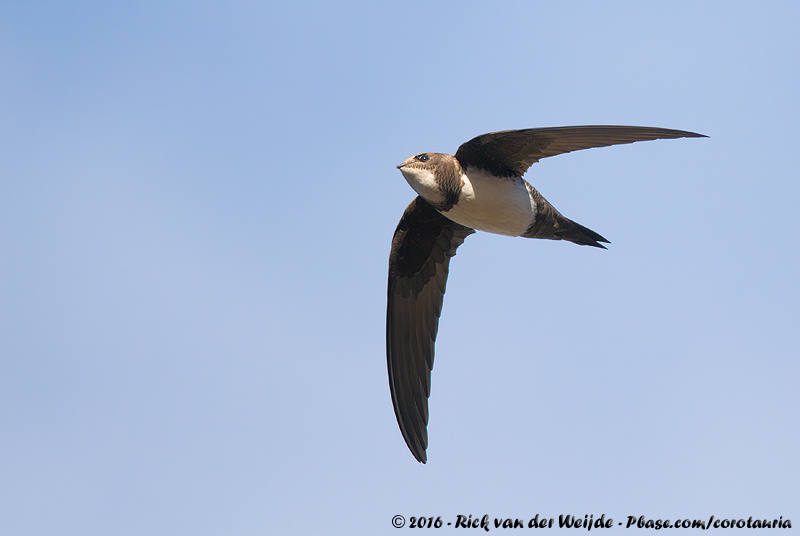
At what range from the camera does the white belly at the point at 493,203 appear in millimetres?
9359

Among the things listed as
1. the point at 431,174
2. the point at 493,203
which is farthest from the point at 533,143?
the point at 431,174

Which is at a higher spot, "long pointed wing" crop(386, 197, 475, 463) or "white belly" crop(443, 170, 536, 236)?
"white belly" crop(443, 170, 536, 236)

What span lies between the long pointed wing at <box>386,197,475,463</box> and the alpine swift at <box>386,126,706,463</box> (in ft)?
0.04

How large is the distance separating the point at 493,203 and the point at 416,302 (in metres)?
2.16

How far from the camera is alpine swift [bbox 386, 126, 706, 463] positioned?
29.2 feet

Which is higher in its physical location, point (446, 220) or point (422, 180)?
point (422, 180)

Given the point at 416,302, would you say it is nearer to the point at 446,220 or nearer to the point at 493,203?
the point at 446,220

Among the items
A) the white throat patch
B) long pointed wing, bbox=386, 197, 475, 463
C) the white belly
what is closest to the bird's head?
the white throat patch

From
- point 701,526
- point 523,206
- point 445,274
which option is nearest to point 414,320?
point 445,274

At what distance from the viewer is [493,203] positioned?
371 inches

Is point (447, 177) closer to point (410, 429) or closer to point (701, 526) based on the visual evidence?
point (410, 429)

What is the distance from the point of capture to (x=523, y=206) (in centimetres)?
956

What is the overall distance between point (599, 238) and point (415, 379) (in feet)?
9.28

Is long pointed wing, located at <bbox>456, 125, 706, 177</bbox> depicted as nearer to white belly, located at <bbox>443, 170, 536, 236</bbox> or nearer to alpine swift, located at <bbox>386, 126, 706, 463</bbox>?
alpine swift, located at <bbox>386, 126, 706, 463</bbox>
